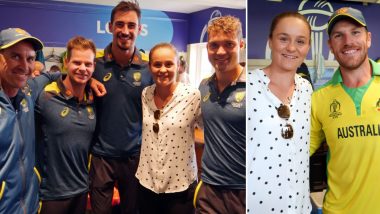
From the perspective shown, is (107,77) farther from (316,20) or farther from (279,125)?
(316,20)

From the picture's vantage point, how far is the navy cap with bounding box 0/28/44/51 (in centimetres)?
117

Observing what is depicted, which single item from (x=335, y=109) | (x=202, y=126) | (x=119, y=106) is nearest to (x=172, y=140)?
(x=202, y=126)

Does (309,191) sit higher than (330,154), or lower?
lower


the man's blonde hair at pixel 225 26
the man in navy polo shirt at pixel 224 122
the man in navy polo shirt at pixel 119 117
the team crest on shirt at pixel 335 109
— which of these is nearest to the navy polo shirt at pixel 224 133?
the man in navy polo shirt at pixel 224 122

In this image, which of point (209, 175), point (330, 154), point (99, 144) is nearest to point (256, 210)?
point (209, 175)

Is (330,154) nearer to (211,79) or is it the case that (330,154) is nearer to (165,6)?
(211,79)

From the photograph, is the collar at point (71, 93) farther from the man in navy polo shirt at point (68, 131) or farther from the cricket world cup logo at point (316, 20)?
the cricket world cup logo at point (316, 20)

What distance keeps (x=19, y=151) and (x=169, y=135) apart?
1.68 feet

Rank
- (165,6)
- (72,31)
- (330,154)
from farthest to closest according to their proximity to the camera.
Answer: (330,154), (165,6), (72,31)

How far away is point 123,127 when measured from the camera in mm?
1471

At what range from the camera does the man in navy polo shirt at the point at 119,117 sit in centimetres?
140

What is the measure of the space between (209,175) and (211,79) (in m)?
0.35

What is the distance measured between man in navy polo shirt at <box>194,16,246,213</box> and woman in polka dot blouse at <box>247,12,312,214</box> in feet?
0.13

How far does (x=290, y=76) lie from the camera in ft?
4.63
